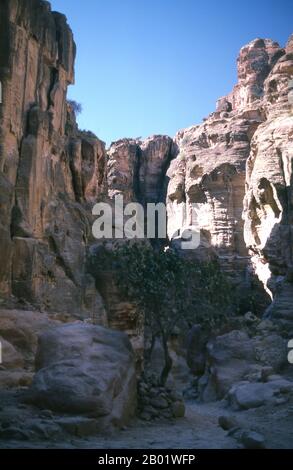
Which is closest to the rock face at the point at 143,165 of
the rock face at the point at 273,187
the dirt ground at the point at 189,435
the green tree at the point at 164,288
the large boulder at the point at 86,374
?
the rock face at the point at 273,187

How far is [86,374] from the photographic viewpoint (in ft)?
37.9

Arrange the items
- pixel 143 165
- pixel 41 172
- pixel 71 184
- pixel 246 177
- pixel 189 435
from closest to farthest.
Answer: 1. pixel 189 435
2. pixel 41 172
3. pixel 71 184
4. pixel 246 177
5. pixel 143 165

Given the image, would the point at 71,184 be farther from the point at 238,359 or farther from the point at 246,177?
the point at 246,177

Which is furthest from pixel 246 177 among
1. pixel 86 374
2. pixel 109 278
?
pixel 86 374

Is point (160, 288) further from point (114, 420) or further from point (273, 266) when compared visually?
point (273, 266)

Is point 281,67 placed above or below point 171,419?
above

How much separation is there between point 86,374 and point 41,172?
17351 mm

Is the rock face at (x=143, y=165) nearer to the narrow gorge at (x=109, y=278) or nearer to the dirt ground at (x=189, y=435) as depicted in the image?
the narrow gorge at (x=109, y=278)

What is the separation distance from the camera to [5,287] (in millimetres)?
22250

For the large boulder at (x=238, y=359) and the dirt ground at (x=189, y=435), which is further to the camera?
the large boulder at (x=238, y=359)

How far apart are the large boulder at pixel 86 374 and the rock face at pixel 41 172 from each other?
32.4 feet

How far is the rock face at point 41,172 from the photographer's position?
2383cm

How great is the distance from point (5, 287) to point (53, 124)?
1171 centimetres

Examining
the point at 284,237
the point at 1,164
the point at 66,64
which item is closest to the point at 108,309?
the point at 1,164
